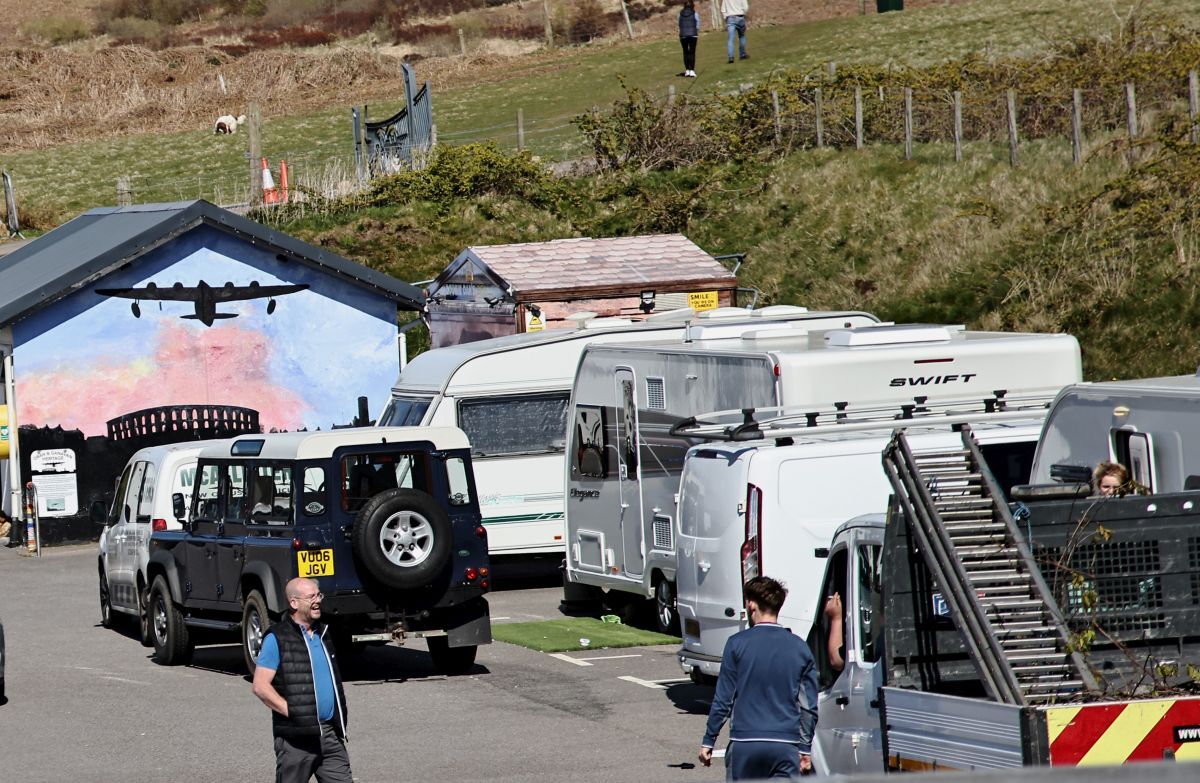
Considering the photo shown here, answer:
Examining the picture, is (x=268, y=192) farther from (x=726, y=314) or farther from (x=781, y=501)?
(x=781, y=501)

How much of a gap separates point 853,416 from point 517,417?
7.00 metres

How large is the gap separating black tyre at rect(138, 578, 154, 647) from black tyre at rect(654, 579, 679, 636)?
16.5ft

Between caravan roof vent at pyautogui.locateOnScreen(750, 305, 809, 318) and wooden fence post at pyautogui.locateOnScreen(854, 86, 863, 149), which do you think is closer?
caravan roof vent at pyautogui.locateOnScreen(750, 305, 809, 318)

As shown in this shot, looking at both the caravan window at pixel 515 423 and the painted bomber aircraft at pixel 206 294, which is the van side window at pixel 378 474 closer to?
the caravan window at pixel 515 423

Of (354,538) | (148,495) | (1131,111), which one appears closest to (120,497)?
(148,495)

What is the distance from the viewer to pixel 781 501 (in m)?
12.3

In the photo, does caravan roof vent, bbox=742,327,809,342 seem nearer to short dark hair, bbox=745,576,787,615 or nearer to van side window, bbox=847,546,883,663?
van side window, bbox=847,546,883,663

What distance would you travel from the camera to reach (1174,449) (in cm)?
945

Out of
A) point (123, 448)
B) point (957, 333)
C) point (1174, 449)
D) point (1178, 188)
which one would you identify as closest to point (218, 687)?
point (957, 333)

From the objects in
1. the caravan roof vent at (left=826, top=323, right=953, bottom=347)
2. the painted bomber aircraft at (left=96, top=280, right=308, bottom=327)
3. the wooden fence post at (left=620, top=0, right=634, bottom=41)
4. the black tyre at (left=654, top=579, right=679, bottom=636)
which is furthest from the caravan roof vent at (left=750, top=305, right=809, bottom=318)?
the wooden fence post at (left=620, top=0, right=634, bottom=41)

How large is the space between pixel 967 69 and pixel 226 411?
18508mm

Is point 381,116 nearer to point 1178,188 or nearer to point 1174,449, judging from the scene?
point 1178,188

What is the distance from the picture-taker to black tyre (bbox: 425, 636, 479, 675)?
15281 mm

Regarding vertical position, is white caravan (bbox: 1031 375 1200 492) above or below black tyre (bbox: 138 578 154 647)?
above
